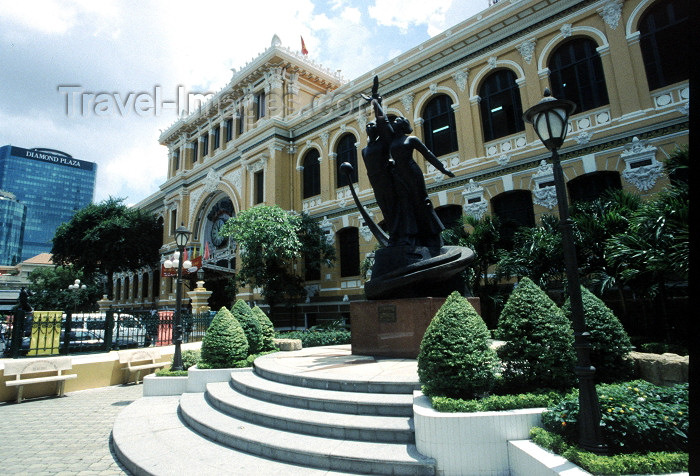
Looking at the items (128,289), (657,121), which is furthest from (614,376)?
(128,289)

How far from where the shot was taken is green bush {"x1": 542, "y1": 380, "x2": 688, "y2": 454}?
11.6 ft

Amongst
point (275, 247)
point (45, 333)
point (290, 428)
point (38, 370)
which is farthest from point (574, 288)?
point (275, 247)

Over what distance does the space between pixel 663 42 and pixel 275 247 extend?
55.6ft

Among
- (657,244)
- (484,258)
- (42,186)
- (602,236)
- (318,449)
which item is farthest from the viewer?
(42,186)

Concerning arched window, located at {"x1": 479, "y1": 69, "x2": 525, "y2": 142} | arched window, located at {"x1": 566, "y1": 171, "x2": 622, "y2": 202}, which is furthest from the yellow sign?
arched window, located at {"x1": 566, "y1": 171, "x2": 622, "y2": 202}

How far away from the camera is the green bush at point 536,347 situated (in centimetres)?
478

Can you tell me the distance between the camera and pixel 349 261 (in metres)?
22.4

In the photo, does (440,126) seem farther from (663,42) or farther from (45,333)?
(45,333)

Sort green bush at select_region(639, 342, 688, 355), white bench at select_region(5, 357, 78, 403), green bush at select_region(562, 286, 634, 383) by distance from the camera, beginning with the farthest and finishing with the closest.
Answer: white bench at select_region(5, 357, 78, 403) < green bush at select_region(639, 342, 688, 355) < green bush at select_region(562, 286, 634, 383)

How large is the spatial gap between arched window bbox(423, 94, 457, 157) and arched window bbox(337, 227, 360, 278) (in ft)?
20.5

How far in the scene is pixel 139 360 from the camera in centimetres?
1204

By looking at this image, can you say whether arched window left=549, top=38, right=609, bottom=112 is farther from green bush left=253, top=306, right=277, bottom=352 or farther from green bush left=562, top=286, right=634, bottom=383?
green bush left=253, top=306, right=277, bottom=352

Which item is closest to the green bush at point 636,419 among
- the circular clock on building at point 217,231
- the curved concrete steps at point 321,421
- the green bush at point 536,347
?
the green bush at point 536,347

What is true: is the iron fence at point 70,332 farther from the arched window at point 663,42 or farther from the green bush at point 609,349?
the arched window at point 663,42
